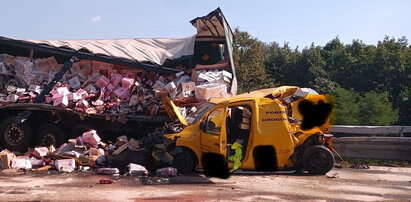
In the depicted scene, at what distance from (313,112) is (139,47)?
5921mm

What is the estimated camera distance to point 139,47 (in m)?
15.4

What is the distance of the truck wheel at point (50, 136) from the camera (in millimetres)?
13289

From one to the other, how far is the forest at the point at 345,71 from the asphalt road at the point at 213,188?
9845 millimetres

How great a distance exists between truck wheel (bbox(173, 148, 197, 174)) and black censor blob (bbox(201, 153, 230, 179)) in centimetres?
28

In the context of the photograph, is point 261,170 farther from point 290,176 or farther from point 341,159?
point 341,159

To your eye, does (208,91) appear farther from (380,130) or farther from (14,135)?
(14,135)

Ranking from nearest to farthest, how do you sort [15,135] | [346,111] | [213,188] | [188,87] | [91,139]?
[213,188], [91,139], [15,135], [188,87], [346,111]

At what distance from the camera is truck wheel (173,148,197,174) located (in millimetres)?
11219

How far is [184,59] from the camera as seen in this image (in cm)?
1480

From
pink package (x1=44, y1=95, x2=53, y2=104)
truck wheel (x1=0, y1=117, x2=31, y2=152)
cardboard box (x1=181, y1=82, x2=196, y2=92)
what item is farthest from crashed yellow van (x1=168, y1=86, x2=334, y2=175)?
truck wheel (x1=0, y1=117, x2=31, y2=152)

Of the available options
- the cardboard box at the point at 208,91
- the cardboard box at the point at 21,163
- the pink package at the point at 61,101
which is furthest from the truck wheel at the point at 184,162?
the pink package at the point at 61,101

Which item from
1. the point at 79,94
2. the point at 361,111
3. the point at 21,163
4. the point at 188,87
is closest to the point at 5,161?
the point at 21,163

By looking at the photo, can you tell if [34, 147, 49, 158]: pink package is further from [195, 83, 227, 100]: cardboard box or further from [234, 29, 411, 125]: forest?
[234, 29, 411, 125]: forest

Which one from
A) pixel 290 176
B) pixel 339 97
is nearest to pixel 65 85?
pixel 290 176
